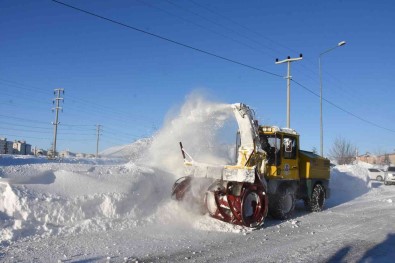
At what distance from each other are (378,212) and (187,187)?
24.8 ft

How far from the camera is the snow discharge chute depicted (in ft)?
30.4

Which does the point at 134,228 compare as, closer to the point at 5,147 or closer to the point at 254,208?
the point at 254,208

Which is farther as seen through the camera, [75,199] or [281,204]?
[281,204]

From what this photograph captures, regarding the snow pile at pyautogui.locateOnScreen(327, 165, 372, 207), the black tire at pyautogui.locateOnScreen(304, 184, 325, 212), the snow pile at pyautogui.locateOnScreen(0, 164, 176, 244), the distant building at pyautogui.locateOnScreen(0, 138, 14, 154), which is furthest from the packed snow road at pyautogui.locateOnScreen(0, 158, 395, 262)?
the distant building at pyautogui.locateOnScreen(0, 138, 14, 154)

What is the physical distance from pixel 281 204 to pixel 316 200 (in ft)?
8.47

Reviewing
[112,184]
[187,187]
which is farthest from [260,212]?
[112,184]

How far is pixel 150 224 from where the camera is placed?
9133 millimetres

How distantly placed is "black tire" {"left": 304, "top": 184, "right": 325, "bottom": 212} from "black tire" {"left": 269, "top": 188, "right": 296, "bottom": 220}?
167 cm

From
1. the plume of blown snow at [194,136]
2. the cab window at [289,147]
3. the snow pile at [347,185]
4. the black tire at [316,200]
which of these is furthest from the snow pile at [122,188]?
the snow pile at [347,185]

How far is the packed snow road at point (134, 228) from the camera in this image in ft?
22.2


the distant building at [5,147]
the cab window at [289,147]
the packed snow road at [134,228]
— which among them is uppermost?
Answer: the distant building at [5,147]

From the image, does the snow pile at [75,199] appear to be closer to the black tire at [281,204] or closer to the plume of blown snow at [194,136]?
the plume of blown snow at [194,136]

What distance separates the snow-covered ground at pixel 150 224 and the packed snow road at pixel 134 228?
0.8 inches

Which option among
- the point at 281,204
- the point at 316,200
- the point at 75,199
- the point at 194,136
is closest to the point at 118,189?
the point at 75,199
